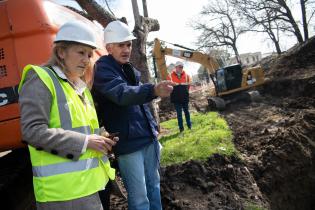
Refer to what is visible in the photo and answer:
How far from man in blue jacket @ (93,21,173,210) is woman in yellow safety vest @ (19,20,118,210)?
65cm

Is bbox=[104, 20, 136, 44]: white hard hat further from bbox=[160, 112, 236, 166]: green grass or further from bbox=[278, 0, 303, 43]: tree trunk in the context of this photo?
bbox=[278, 0, 303, 43]: tree trunk

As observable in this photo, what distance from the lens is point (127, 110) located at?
3.19 meters

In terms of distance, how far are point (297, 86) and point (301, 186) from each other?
9347 millimetres

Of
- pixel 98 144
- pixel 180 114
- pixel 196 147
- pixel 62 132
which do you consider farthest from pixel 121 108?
pixel 180 114

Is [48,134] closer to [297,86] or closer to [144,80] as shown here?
[144,80]

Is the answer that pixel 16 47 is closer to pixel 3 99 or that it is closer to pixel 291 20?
pixel 3 99

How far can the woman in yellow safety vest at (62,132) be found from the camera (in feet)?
6.98

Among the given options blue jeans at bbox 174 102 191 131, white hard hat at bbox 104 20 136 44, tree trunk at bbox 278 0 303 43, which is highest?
tree trunk at bbox 278 0 303 43

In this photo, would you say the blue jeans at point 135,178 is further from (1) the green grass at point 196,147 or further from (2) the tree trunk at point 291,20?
(2) the tree trunk at point 291,20

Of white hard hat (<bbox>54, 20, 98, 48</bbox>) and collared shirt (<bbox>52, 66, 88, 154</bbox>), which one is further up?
white hard hat (<bbox>54, 20, 98, 48</bbox>)

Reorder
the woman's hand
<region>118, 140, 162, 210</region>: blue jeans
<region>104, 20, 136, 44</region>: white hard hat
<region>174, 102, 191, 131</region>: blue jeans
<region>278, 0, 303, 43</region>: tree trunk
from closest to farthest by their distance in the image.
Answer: the woman's hand
<region>118, 140, 162, 210</region>: blue jeans
<region>104, 20, 136, 44</region>: white hard hat
<region>174, 102, 191, 131</region>: blue jeans
<region>278, 0, 303, 43</region>: tree trunk

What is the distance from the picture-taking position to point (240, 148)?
7660mm

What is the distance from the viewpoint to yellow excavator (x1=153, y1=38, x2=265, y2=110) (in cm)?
1406

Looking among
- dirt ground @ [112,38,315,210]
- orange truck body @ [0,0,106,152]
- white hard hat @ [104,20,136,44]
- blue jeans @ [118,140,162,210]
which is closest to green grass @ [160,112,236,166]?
dirt ground @ [112,38,315,210]
